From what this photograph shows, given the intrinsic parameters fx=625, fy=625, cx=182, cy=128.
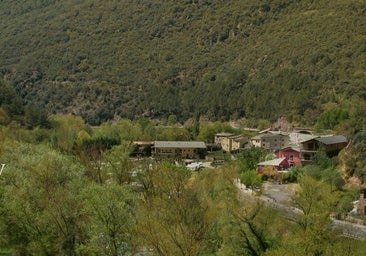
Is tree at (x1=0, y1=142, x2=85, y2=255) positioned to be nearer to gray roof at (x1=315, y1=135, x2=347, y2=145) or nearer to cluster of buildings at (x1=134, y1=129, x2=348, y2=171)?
cluster of buildings at (x1=134, y1=129, x2=348, y2=171)

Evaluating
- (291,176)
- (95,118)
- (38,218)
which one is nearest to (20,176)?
(38,218)

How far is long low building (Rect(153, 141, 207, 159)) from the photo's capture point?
299ft

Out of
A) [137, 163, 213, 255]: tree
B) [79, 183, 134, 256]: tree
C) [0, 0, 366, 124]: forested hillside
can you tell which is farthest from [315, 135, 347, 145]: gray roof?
[79, 183, 134, 256]: tree

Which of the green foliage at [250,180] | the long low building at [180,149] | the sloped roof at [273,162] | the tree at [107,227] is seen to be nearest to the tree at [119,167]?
the tree at [107,227]

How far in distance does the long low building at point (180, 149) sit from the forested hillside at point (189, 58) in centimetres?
2302

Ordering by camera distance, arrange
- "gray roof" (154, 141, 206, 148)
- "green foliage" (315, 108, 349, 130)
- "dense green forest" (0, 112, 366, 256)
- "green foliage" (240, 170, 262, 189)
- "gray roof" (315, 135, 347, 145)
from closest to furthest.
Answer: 1. "dense green forest" (0, 112, 366, 256)
2. "green foliage" (240, 170, 262, 189)
3. "gray roof" (315, 135, 347, 145)
4. "gray roof" (154, 141, 206, 148)
5. "green foliage" (315, 108, 349, 130)

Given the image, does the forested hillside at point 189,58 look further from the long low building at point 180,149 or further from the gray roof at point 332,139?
the long low building at point 180,149

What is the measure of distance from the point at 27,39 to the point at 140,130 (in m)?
75.6

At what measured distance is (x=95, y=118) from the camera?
13375 cm

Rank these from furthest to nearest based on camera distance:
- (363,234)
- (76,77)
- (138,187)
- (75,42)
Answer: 1. (75,42)
2. (76,77)
3. (138,187)
4. (363,234)

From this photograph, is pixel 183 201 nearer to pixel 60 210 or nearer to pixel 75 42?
pixel 60 210

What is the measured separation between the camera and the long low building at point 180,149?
299 feet

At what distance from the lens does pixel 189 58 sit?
487 feet

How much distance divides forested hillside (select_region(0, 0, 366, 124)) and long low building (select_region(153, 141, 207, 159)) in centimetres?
2302
